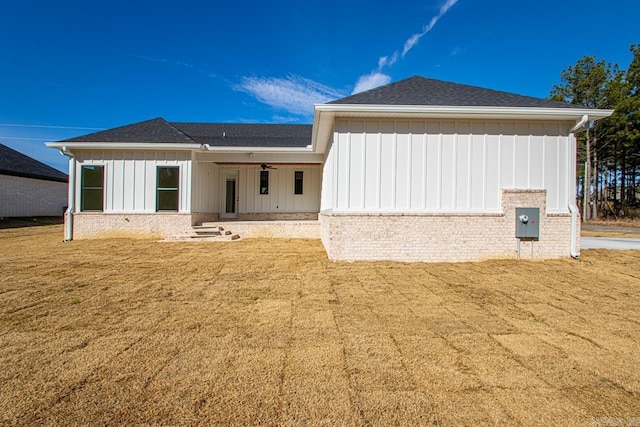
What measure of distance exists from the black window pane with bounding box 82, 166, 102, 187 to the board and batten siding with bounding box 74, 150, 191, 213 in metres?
0.15

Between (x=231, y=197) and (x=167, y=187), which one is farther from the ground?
(x=167, y=187)

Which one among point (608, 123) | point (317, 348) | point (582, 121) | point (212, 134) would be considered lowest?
point (317, 348)

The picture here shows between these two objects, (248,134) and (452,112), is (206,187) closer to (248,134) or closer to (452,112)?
(248,134)

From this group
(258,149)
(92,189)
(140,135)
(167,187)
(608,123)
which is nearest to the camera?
(92,189)

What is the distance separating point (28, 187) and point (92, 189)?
13.4 metres

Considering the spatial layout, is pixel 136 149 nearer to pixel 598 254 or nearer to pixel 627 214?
pixel 598 254

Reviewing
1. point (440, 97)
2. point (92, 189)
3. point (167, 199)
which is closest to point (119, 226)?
point (92, 189)

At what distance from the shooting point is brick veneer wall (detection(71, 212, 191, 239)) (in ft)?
35.8

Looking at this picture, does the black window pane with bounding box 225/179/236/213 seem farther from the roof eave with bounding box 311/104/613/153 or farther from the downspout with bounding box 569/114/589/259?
the downspout with bounding box 569/114/589/259

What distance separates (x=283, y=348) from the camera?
3006 millimetres

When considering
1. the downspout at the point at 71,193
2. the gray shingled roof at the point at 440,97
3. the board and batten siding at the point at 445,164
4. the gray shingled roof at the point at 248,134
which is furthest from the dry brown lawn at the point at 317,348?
the gray shingled roof at the point at 248,134

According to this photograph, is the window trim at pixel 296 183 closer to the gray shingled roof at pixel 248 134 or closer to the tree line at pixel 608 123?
the gray shingled roof at pixel 248 134

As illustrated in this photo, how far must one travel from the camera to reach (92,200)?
11.0 metres

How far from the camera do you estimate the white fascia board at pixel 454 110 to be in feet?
23.0
